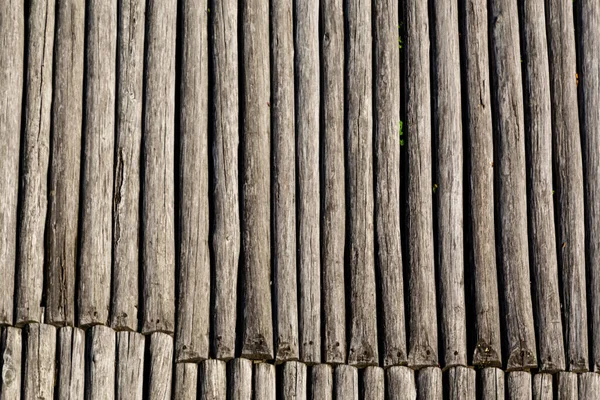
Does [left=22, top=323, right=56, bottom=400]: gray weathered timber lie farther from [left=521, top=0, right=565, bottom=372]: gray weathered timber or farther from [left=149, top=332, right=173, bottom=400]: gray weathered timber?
[left=521, top=0, right=565, bottom=372]: gray weathered timber

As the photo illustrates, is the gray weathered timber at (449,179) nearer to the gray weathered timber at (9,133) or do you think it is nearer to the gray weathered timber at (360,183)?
the gray weathered timber at (360,183)

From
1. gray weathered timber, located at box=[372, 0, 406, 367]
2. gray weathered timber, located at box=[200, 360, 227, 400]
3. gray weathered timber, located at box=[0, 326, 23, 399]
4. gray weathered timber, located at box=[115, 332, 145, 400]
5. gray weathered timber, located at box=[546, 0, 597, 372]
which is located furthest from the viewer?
gray weathered timber, located at box=[546, 0, 597, 372]

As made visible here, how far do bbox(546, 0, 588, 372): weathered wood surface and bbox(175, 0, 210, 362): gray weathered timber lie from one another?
259cm

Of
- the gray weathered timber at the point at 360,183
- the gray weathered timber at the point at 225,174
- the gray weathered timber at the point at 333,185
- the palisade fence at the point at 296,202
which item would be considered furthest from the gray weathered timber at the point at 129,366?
the gray weathered timber at the point at 360,183

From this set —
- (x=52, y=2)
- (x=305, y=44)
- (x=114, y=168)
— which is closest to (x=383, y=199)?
(x=305, y=44)

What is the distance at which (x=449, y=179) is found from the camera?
6262 mm

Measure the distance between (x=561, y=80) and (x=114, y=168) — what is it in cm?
336

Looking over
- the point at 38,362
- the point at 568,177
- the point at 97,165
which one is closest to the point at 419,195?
the point at 568,177

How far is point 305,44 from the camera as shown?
20.7 feet

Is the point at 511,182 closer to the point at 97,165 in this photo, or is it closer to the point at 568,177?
the point at 568,177

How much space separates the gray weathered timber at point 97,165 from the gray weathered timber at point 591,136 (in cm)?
346

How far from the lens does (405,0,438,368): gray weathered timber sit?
608 centimetres

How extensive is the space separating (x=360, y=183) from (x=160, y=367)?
6.21 ft

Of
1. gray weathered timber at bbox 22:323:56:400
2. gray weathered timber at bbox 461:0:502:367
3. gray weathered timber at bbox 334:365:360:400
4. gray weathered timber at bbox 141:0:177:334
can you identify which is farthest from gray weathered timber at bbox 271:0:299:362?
gray weathered timber at bbox 22:323:56:400
